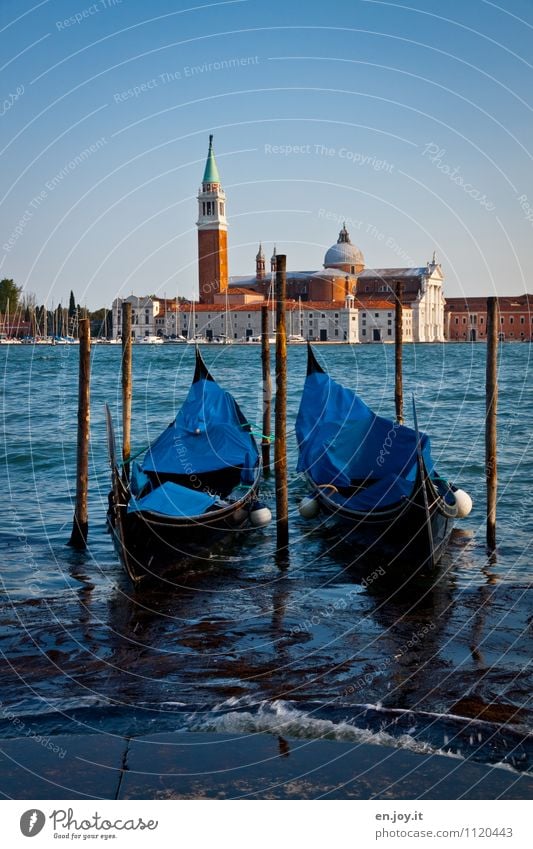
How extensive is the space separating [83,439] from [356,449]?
7.47 feet

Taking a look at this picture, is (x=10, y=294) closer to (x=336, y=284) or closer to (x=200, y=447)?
(x=336, y=284)

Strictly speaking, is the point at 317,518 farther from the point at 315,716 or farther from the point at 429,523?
the point at 315,716

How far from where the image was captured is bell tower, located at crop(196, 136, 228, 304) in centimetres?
6338

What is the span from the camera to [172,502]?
616 cm

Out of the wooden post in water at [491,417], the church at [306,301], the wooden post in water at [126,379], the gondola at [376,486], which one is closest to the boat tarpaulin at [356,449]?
the gondola at [376,486]

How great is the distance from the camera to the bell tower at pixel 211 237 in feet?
208

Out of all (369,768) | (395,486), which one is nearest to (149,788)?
(369,768)

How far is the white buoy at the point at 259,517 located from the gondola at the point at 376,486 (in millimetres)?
382

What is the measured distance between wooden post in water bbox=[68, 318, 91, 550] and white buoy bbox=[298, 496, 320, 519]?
1895mm

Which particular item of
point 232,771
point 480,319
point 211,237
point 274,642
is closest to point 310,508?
point 274,642

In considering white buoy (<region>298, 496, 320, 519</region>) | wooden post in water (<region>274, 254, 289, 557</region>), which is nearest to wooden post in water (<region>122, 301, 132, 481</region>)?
white buoy (<region>298, 496, 320, 519</region>)

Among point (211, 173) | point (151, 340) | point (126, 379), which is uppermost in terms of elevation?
point (211, 173)

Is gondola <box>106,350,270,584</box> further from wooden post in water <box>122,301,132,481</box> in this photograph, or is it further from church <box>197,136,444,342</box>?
church <box>197,136,444,342</box>

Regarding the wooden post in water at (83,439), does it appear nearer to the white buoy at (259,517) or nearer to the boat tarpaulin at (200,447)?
the boat tarpaulin at (200,447)
